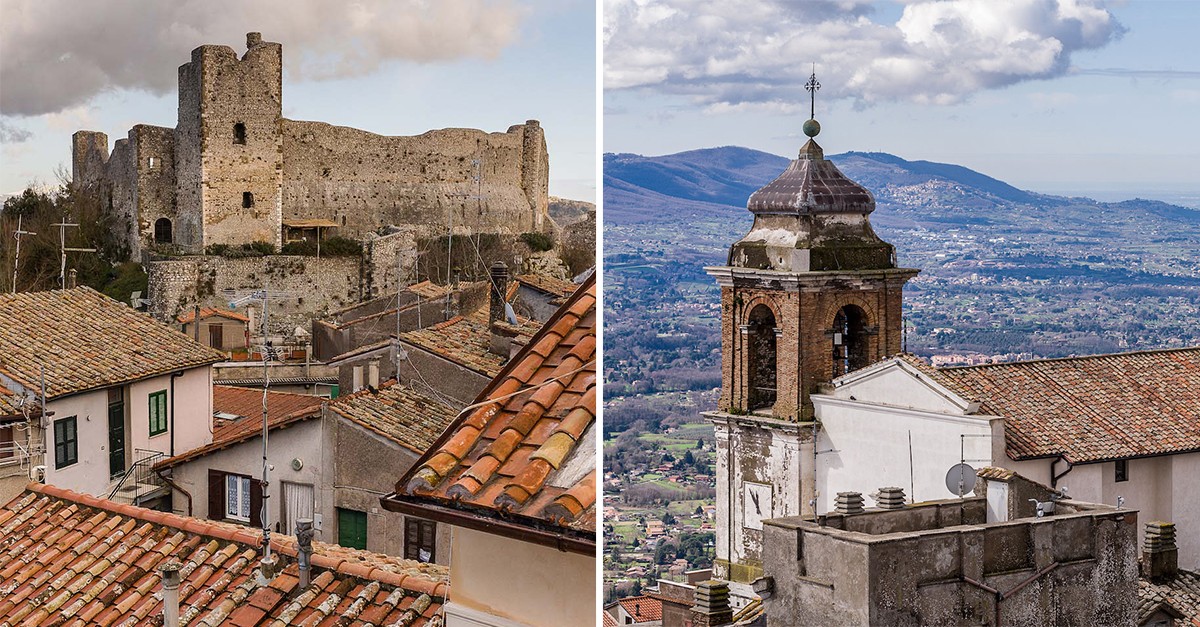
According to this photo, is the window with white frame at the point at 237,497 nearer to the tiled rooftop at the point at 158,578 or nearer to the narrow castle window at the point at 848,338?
the tiled rooftop at the point at 158,578

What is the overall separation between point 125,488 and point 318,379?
351 centimetres

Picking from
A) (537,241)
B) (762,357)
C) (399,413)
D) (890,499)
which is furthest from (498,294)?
(537,241)

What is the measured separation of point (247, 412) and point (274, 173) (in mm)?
14850

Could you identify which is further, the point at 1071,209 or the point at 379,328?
the point at 379,328

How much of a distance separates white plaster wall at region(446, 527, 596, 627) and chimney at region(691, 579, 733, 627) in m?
3.02

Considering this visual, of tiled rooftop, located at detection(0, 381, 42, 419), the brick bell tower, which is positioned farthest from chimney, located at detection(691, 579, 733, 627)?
tiled rooftop, located at detection(0, 381, 42, 419)

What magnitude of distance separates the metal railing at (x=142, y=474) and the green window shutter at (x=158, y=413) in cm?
21

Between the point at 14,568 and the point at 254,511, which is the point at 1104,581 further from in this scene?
the point at 254,511

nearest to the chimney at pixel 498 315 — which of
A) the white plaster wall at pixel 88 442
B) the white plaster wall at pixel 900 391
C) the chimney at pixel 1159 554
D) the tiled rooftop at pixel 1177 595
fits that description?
the white plaster wall at pixel 900 391

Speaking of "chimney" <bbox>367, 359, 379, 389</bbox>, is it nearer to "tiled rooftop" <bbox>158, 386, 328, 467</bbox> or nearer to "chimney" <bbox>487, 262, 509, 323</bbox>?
"tiled rooftop" <bbox>158, 386, 328, 467</bbox>

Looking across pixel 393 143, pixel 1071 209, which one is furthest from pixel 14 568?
pixel 393 143

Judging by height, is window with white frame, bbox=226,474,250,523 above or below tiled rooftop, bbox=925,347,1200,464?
below

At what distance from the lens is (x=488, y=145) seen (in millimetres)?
25500

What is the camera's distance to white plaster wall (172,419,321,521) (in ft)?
21.4
